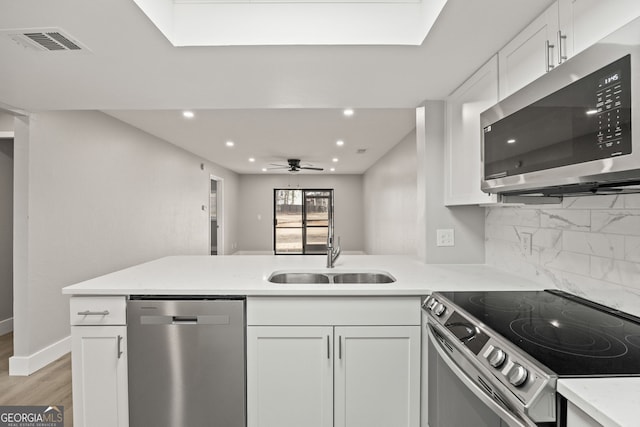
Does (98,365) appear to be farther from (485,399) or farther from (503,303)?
(503,303)

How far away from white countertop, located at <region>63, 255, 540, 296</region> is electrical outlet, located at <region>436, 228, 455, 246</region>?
173 mm

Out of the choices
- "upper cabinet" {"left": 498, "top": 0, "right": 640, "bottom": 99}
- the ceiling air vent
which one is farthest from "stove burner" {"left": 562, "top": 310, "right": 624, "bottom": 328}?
the ceiling air vent

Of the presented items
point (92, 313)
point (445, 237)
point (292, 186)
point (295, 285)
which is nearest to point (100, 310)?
point (92, 313)

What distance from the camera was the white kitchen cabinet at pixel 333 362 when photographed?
1.56 meters

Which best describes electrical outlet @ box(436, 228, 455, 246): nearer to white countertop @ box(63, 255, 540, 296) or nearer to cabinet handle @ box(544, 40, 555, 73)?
white countertop @ box(63, 255, 540, 296)

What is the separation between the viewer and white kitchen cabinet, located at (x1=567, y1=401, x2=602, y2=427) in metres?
0.69

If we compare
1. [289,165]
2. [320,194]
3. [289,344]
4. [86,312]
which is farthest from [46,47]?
[320,194]

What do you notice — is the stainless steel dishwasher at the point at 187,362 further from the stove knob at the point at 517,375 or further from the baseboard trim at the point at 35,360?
the baseboard trim at the point at 35,360

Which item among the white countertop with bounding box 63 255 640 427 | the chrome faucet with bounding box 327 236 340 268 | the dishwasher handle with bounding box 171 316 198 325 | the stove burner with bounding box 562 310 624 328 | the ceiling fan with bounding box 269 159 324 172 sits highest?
the ceiling fan with bounding box 269 159 324 172

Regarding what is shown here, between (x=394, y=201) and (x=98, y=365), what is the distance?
464 cm

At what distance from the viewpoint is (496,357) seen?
3.04ft

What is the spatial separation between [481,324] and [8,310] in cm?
501

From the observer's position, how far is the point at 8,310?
141 inches

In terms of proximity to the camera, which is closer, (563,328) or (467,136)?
(563,328)
